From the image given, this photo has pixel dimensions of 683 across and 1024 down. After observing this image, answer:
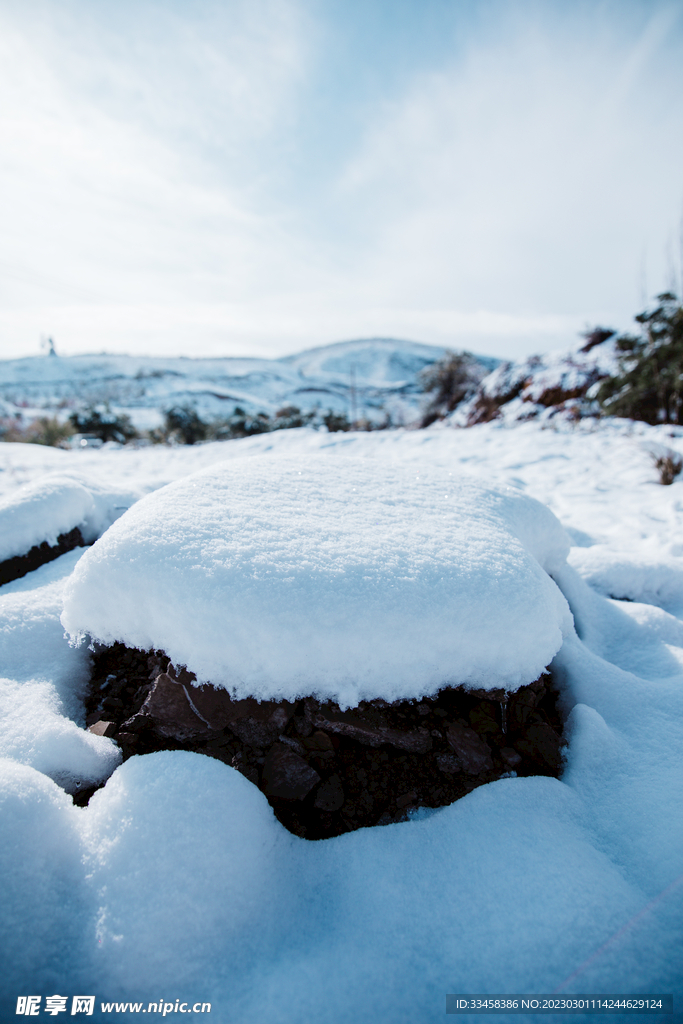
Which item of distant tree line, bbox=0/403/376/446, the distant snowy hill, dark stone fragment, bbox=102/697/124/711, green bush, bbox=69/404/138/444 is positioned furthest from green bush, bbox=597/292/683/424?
the distant snowy hill

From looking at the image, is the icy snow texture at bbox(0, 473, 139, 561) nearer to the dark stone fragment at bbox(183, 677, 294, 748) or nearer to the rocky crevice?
the rocky crevice

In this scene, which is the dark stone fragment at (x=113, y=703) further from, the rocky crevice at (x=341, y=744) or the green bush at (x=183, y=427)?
the green bush at (x=183, y=427)

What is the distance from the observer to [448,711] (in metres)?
1.31

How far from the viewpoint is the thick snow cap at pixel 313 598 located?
1.14 metres

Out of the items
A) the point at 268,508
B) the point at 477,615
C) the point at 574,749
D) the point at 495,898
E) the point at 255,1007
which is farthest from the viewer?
the point at 268,508

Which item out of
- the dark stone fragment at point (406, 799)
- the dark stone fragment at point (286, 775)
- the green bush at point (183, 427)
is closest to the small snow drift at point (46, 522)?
the dark stone fragment at point (286, 775)

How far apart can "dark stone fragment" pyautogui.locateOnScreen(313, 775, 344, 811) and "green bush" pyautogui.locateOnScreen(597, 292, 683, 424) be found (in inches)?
274

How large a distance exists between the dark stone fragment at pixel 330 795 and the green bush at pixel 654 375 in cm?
695

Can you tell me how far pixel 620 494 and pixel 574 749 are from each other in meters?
3.02

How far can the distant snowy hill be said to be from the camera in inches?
1249

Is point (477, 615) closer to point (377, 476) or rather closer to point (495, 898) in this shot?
point (495, 898)

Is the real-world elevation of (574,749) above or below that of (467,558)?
below

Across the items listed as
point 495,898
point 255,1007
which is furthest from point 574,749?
point 255,1007

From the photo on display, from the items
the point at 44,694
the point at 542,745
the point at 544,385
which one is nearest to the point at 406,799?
the point at 542,745
